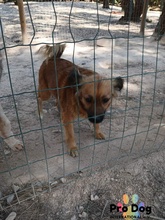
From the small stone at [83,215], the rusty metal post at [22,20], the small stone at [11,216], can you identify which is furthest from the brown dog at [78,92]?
the rusty metal post at [22,20]

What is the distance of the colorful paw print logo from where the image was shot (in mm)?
2246

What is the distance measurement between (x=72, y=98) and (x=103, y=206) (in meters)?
1.27

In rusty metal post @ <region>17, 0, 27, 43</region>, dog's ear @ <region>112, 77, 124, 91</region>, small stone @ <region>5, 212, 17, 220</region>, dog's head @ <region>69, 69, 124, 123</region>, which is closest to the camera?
small stone @ <region>5, 212, 17, 220</region>

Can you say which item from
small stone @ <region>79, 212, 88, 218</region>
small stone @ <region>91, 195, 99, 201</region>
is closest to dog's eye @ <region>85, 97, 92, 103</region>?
small stone @ <region>91, 195, 99, 201</region>

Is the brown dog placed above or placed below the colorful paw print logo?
above

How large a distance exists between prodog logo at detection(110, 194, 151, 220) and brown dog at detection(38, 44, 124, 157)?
0.85 m

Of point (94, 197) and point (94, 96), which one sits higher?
point (94, 96)

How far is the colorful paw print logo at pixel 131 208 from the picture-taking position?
2.25 metres

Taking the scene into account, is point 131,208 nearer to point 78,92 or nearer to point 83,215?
point 83,215

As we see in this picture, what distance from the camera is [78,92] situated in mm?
2689

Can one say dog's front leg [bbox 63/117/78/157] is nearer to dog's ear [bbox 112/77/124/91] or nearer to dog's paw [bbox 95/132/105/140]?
dog's paw [bbox 95/132/105/140]

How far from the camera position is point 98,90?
8.62ft

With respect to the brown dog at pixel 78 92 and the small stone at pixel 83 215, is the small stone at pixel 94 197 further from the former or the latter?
the brown dog at pixel 78 92

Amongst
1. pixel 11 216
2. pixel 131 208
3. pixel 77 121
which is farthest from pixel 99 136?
pixel 11 216
